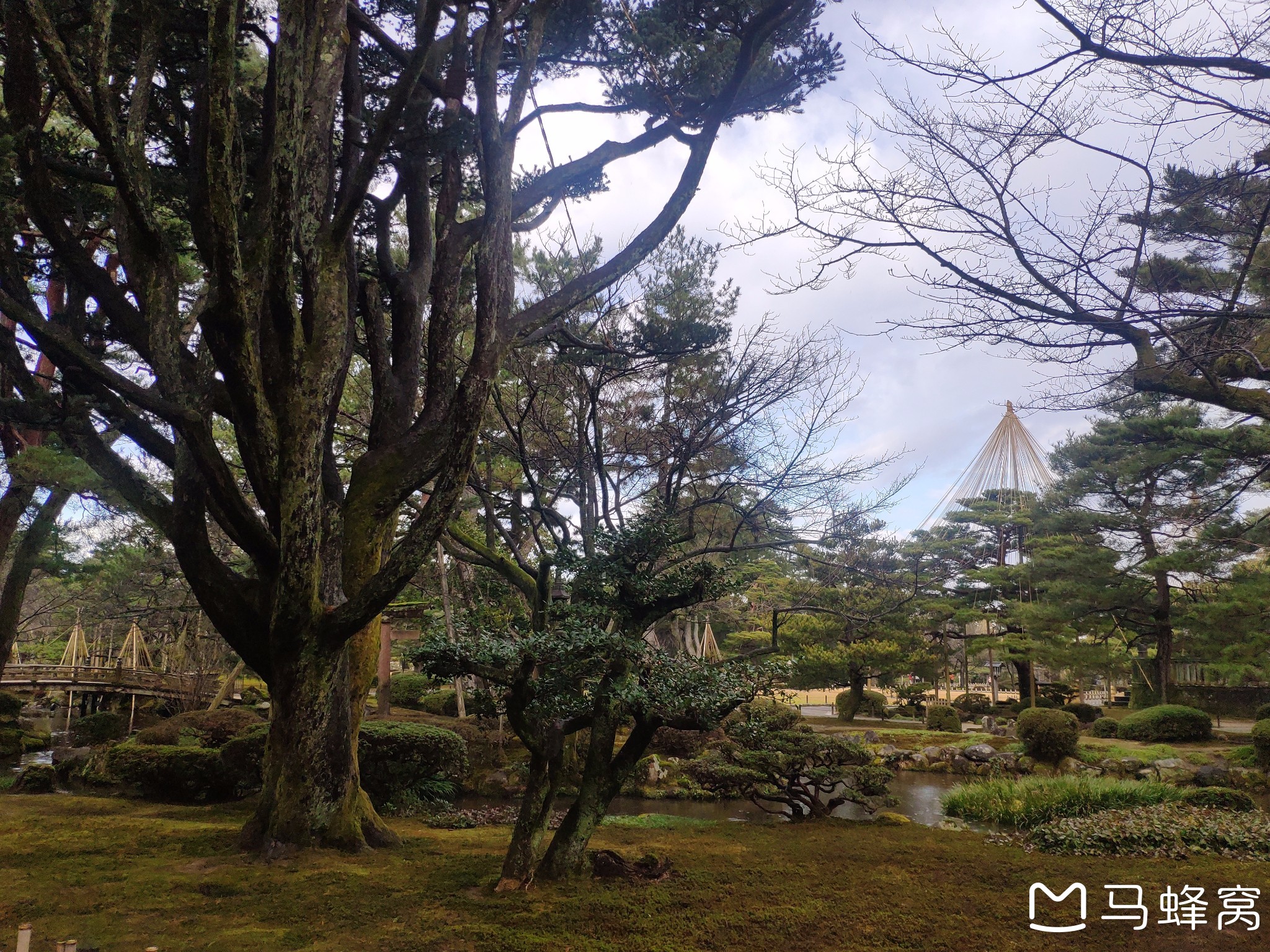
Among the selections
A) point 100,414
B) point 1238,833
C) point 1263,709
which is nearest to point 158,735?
point 100,414

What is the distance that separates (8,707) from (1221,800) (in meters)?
21.1

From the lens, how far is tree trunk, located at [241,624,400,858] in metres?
5.20

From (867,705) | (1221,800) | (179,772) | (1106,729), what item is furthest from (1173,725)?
(179,772)

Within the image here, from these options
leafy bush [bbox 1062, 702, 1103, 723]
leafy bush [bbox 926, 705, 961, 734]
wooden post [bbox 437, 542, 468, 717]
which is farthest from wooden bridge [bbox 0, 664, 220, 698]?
leafy bush [bbox 1062, 702, 1103, 723]

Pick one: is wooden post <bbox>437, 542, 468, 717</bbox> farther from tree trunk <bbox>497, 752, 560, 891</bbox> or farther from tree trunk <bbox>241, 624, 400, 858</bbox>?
tree trunk <bbox>497, 752, 560, 891</bbox>

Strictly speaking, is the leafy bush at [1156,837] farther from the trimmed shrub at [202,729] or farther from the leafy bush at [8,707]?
the leafy bush at [8,707]

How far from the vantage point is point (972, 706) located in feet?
72.2

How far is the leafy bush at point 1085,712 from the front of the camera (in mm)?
19359

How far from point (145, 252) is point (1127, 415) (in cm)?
2071

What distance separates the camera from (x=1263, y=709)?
14.9m

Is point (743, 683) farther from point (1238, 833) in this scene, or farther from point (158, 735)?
point (158, 735)

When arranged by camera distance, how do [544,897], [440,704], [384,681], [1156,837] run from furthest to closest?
1. [440,704]
2. [384,681]
3. [1156,837]
4. [544,897]

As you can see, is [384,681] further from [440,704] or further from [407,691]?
[407,691]

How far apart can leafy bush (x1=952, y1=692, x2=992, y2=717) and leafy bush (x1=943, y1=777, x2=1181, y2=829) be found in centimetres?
1259
